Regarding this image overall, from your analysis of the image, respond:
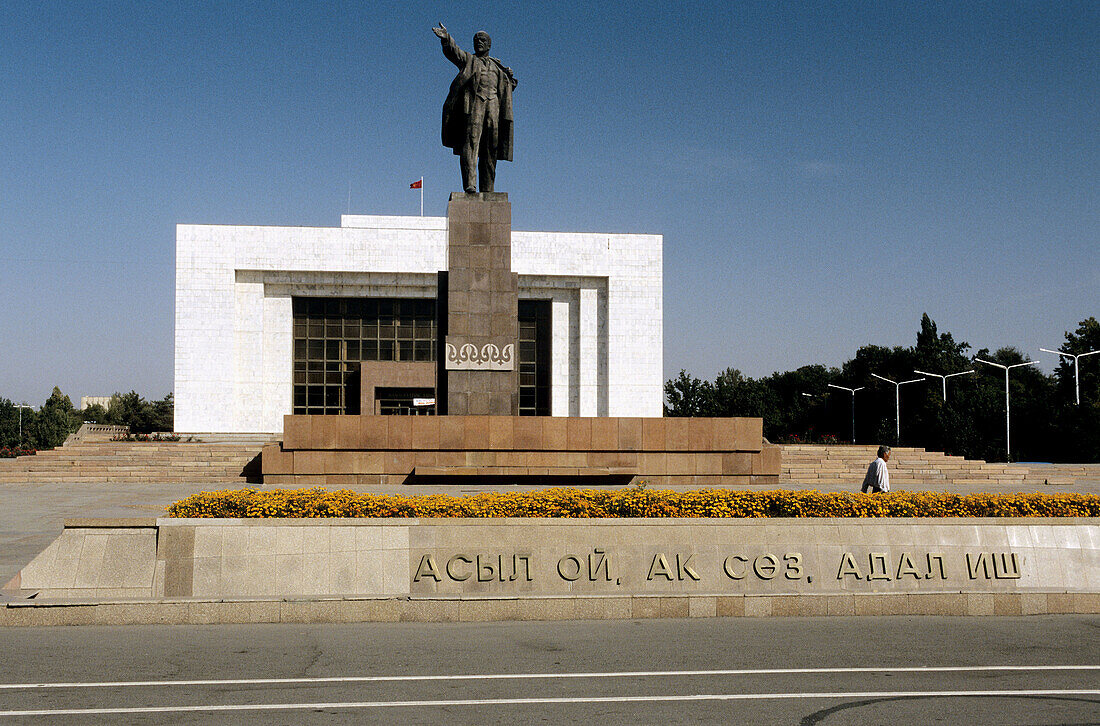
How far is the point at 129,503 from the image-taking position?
20578 millimetres

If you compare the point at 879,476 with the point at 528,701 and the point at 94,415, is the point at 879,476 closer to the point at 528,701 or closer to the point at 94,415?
the point at 528,701

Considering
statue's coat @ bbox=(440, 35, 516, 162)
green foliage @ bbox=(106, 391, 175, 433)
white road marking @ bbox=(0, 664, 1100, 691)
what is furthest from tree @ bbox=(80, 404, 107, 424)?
white road marking @ bbox=(0, 664, 1100, 691)

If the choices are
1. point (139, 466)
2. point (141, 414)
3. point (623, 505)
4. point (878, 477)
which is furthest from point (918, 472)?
point (141, 414)

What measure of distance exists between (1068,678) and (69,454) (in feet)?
117

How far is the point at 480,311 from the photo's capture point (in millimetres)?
23641

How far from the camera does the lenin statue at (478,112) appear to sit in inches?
935

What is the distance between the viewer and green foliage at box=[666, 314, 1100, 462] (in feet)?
195

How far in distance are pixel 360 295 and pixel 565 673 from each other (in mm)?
49151

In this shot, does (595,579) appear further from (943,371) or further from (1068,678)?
(943,371)

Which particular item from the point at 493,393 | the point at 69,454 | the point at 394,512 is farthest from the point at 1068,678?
the point at 69,454

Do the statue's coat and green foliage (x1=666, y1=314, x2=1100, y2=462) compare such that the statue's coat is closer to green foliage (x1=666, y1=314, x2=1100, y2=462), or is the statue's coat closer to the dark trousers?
the dark trousers

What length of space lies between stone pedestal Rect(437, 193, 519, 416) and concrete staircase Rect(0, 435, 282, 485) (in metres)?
8.12

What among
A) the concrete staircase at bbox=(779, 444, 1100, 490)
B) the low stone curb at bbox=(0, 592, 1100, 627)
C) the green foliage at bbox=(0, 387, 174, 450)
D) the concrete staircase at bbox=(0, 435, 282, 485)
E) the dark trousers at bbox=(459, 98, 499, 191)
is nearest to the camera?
the low stone curb at bbox=(0, 592, 1100, 627)

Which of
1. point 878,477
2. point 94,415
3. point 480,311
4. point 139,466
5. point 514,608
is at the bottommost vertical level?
point 514,608
